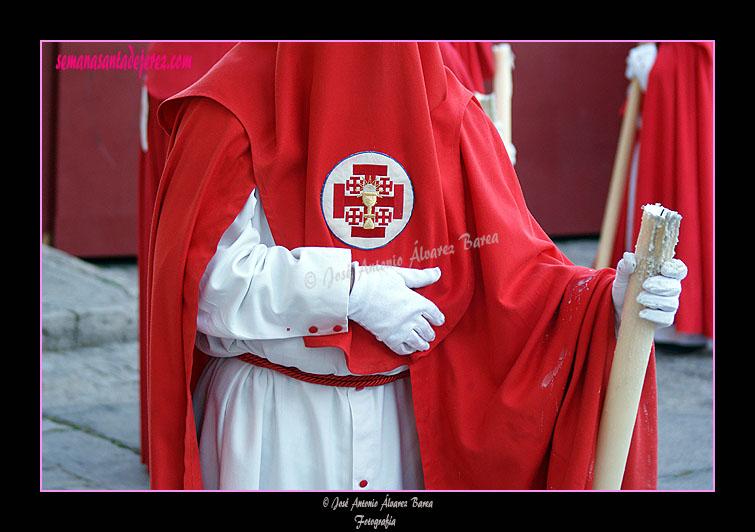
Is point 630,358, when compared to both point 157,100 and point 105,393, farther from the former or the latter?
point 105,393

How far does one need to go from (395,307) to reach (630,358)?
1.72 ft

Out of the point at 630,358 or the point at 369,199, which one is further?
the point at 369,199

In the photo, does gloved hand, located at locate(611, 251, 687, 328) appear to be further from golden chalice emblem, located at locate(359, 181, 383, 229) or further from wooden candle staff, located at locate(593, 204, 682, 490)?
golden chalice emblem, located at locate(359, 181, 383, 229)

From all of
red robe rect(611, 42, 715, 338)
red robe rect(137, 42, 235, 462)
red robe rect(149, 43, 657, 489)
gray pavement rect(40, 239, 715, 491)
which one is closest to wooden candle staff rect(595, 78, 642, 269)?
red robe rect(611, 42, 715, 338)

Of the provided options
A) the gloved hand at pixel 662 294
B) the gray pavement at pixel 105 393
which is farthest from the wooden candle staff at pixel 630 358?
the gray pavement at pixel 105 393

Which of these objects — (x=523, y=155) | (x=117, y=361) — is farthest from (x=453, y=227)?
(x=523, y=155)

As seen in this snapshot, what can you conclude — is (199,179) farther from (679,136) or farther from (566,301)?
(679,136)

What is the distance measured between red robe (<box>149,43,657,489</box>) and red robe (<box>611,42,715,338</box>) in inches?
124

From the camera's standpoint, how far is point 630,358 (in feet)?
5.24

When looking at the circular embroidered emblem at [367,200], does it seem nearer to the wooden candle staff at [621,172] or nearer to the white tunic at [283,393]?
the white tunic at [283,393]

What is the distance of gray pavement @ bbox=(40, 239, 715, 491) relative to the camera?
3320 mm

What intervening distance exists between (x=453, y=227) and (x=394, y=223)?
15 cm

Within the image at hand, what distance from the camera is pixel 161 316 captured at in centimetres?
169

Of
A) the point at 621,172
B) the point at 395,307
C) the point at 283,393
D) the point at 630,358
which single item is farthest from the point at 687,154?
the point at 283,393
